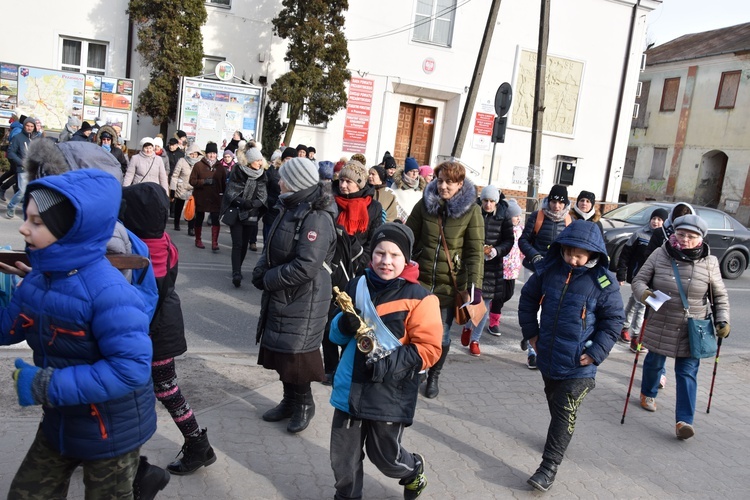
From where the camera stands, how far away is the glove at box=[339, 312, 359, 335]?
312 cm

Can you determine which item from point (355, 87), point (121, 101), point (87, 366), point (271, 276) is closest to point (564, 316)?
point (271, 276)

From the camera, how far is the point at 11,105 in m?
14.6

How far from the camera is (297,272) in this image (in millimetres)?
4027

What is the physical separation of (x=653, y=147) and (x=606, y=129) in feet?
47.0

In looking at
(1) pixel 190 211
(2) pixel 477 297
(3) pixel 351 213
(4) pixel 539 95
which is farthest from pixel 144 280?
(4) pixel 539 95

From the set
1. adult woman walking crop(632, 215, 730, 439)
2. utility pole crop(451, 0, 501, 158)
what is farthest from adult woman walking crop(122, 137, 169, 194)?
adult woman walking crop(632, 215, 730, 439)

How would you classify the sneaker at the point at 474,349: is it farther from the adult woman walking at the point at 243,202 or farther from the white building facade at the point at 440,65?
the white building facade at the point at 440,65

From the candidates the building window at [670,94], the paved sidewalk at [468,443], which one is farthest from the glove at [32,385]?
the building window at [670,94]

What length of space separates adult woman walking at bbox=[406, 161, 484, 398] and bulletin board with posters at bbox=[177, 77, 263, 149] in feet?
37.8

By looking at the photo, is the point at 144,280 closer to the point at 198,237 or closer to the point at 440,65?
the point at 198,237

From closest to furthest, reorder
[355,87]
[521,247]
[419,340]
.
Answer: [419,340] < [521,247] < [355,87]

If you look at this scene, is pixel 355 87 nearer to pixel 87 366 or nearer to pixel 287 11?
pixel 287 11

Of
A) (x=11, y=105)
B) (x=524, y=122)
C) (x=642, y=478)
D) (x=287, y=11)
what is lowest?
(x=642, y=478)

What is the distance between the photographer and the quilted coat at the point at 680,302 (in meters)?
5.03
